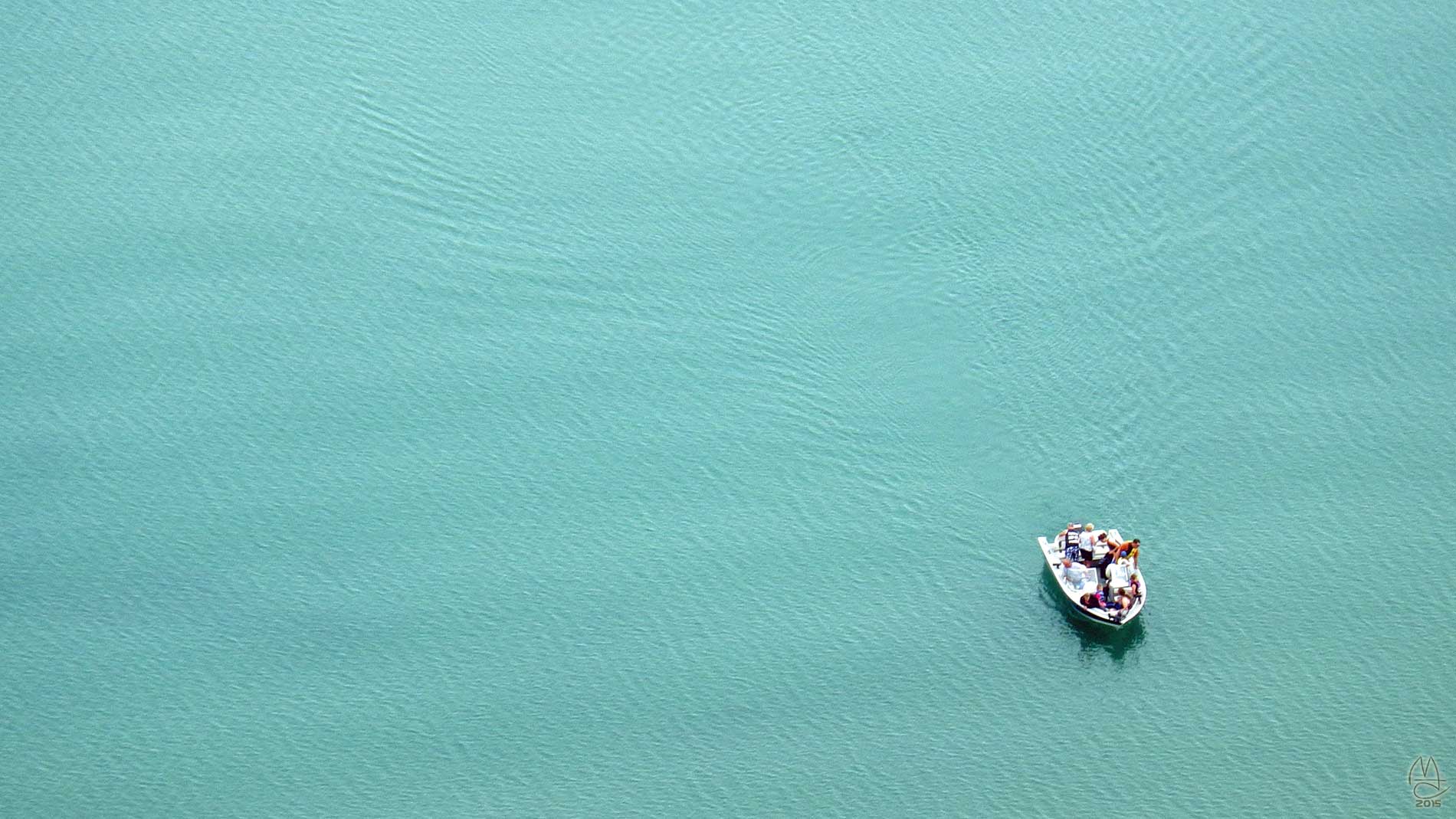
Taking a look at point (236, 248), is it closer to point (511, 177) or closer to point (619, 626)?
point (511, 177)

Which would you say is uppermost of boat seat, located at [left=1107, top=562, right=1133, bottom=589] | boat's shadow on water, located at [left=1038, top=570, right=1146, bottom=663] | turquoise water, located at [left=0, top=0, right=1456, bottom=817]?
turquoise water, located at [left=0, top=0, right=1456, bottom=817]

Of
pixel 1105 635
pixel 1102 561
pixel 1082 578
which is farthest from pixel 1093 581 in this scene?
pixel 1105 635

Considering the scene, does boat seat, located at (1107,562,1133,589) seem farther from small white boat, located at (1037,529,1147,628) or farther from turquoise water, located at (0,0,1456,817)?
turquoise water, located at (0,0,1456,817)

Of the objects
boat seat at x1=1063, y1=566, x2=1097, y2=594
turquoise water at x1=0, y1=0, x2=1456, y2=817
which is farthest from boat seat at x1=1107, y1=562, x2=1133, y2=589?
turquoise water at x1=0, y1=0, x2=1456, y2=817

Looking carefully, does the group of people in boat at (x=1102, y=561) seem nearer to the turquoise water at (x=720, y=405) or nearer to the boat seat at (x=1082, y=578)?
the boat seat at (x=1082, y=578)

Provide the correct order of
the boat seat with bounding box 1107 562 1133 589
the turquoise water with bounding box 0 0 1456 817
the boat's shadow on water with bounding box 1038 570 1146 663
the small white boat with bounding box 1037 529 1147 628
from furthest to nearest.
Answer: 1. the boat seat with bounding box 1107 562 1133 589
2. the boat's shadow on water with bounding box 1038 570 1146 663
3. the small white boat with bounding box 1037 529 1147 628
4. the turquoise water with bounding box 0 0 1456 817
